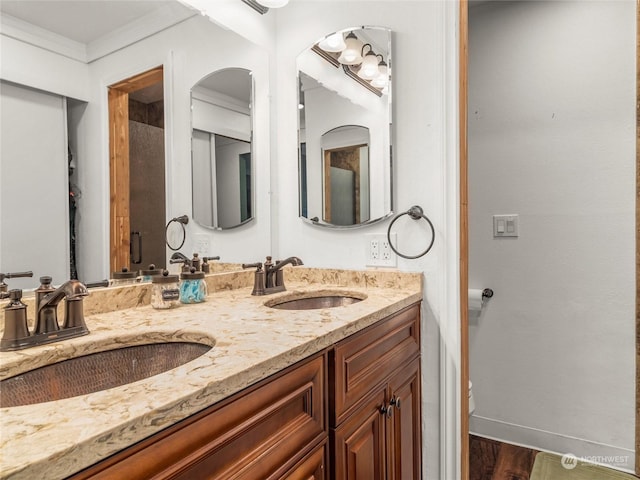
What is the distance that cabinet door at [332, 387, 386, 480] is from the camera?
3.08ft

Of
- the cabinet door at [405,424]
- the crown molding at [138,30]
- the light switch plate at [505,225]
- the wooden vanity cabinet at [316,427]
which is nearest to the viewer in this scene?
the wooden vanity cabinet at [316,427]

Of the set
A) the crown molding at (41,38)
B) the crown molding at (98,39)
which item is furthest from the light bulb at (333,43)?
the crown molding at (41,38)

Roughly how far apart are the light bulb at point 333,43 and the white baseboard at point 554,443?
200cm

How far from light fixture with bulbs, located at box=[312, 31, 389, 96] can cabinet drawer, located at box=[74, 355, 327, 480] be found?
1.17m

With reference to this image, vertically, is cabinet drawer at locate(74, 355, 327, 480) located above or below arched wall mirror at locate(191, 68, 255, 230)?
below

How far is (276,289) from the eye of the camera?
59.2 inches

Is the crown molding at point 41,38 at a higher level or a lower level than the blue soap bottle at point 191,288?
higher

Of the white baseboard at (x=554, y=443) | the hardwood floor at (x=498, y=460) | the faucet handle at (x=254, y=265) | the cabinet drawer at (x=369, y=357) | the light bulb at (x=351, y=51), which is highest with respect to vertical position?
the light bulb at (x=351, y=51)

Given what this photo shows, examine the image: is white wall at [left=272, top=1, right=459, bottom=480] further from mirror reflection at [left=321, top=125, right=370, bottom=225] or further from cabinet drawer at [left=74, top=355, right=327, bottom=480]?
cabinet drawer at [left=74, top=355, right=327, bottom=480]

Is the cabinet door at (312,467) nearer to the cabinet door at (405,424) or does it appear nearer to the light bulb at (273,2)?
the cabinet door at (405,424)

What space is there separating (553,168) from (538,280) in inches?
22.2

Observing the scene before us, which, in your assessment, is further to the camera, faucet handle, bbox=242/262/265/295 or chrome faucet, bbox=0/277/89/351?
faucet handle, bbox=242/262/265/295

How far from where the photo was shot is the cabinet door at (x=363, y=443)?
939 millimetres

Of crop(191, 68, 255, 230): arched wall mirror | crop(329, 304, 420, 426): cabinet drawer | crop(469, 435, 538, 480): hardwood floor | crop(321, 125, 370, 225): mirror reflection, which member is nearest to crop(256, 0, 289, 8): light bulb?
crop(191, 68, 255, 230): arched wall mirror
